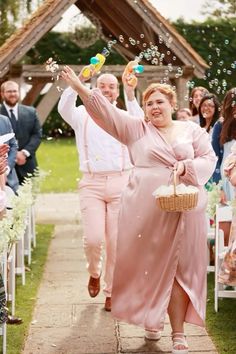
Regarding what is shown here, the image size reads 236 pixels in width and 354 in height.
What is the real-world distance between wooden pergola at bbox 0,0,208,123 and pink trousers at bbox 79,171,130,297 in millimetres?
3520

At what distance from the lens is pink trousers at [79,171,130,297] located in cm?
762

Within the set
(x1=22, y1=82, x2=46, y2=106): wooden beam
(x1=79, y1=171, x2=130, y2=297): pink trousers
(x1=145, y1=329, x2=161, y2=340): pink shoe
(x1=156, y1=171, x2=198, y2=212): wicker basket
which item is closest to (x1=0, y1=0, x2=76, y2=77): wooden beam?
(x1=22, y1=82, x2=46, y2=106): wooden beam

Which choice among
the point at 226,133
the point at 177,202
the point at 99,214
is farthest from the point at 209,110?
the point at 177,202

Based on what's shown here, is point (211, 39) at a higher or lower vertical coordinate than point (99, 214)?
higher

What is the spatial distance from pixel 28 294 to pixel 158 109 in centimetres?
277

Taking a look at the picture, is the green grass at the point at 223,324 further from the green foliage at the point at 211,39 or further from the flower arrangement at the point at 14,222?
the green foliage at the point at 211,39

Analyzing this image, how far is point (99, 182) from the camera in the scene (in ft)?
25.3

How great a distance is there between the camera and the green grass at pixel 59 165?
19344 millimetres

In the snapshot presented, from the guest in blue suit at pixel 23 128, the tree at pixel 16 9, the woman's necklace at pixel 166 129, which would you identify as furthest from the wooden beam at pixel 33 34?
the tree at pixel 16 9

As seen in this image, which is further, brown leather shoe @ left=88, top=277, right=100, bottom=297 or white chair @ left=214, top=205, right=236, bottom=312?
brown leather shoe @ left=88, top=277, right=100, bottom=297

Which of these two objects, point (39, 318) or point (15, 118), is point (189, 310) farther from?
point (15, 118)

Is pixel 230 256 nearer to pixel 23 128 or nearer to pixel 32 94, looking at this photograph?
pixel 23 128

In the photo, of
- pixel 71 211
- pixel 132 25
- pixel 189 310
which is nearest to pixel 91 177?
pixel 189 310

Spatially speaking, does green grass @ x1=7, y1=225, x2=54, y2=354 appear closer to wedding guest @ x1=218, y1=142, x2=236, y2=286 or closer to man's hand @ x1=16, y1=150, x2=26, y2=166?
man's hand @ x1=16, y1=150, x2=26, y2=166
